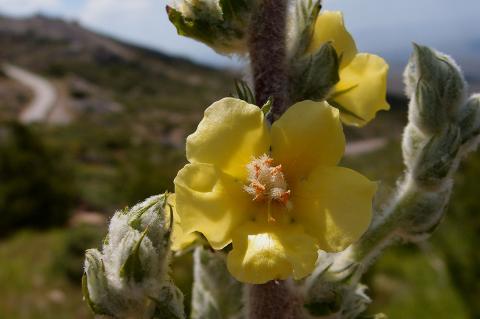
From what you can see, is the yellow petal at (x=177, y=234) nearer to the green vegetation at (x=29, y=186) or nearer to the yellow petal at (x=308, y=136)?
the yellow petal at (x=308, y=136)

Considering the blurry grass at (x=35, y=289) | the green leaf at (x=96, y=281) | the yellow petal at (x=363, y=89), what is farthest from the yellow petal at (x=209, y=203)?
the blurry grass at (x=35, y=289)

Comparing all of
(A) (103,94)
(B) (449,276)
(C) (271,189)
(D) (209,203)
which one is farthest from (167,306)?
(A) (103,94)

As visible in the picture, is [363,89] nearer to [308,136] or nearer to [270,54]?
[270,54]

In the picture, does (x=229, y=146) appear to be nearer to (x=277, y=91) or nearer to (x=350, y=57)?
(x=277, y=91)

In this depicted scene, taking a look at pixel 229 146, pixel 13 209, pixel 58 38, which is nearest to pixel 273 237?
Answer: pixel 229 146

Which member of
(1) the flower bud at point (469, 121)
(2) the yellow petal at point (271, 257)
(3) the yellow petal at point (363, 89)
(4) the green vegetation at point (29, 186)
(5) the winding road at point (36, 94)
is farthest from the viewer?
(5) the winding road at point (36, 94)

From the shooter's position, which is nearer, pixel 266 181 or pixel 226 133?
pixel 226 133

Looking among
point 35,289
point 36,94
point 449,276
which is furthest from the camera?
point 36,94
